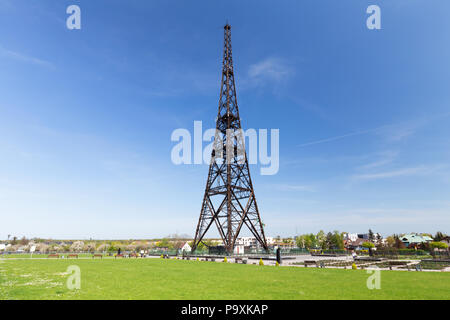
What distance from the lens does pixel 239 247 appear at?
137ft

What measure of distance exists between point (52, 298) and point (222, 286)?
739 cm

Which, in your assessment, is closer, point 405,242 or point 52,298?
point 52,298

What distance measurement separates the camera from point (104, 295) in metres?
10.6

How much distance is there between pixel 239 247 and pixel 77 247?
102409 mm
